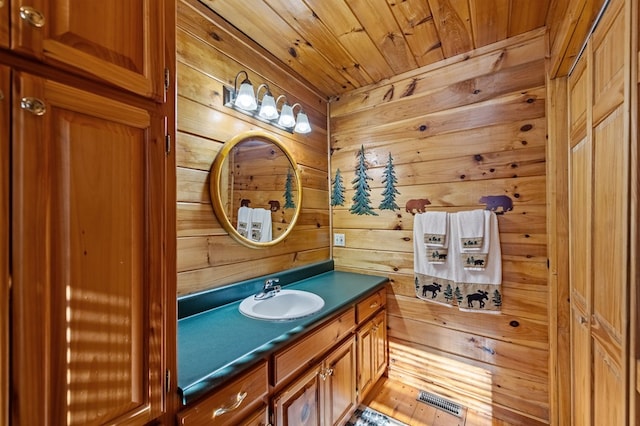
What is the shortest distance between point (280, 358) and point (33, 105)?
104 cm

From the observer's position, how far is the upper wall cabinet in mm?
532

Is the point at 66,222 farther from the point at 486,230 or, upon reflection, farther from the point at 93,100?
the point at 486,230

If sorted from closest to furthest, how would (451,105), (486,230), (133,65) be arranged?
(133,65), (486,230), (451,105)

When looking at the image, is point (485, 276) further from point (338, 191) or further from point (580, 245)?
point (338, 191)

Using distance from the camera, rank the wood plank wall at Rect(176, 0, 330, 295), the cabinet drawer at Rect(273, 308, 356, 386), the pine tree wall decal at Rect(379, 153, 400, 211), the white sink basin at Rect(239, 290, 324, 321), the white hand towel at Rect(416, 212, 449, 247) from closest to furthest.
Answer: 1. the cabinet drawer at Rect(273, 308, 356, 386)
2. the wood plank wall at Rect(176, 0, 330, 295)
3. the white sink basin at Rect(239, 290, 324, 321)
4. the white hand towel at Rect(416, 212, 449, 247)
5. the pine tree wall decal at Rect(379, 153, 400, 211)

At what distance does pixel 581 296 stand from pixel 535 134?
92 cm

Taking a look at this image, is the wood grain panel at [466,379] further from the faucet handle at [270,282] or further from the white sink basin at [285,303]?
the faucet handle at [270,282]

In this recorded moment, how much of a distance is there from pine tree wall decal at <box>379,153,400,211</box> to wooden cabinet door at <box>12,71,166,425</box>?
1.63m

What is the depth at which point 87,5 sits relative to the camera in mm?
605

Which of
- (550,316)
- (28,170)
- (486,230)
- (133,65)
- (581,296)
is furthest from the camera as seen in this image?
(486,230)

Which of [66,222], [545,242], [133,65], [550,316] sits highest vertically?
[133,65]

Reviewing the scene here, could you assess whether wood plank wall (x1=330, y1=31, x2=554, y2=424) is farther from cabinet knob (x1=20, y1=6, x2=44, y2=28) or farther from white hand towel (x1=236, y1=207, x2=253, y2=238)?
cabinet knob (x1=20, y1=6, x2=44, y2=28)

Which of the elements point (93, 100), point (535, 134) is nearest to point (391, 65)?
point (535, 134)

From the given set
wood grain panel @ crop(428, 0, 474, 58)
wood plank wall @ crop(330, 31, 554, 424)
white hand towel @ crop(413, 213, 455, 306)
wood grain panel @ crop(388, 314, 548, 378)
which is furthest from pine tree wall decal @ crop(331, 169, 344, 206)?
wood grain panel @ crop(428, 0, 474, 58)
